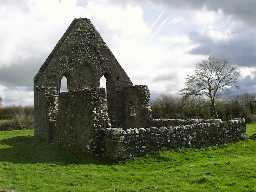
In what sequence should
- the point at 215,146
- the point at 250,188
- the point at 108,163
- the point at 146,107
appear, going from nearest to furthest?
the point at 250,188 → the point at 108,163 → the point at 215,146 → the point at 146,107

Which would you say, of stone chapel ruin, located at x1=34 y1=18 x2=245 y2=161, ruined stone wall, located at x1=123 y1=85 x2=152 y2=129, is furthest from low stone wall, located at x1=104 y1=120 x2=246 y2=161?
ruined stone wall, located at x1=123 y1=85 x2=152 y2=129

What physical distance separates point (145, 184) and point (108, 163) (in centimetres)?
552

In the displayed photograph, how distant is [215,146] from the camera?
A: 2650 centimetres

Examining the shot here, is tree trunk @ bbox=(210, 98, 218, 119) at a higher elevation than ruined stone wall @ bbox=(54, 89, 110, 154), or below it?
higher

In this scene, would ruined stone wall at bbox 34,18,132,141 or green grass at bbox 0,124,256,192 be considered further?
ruined stone wall at bbox 34,18,132,141

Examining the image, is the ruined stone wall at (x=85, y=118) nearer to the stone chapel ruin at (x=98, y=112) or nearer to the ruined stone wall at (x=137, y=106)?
the stone chapel ruin at (x=98, y=112)

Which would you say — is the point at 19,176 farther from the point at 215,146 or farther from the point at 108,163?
the point at 215,146

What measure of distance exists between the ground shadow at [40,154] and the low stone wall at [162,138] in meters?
1.15

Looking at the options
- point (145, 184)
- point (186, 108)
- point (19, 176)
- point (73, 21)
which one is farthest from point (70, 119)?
point (186, 108)

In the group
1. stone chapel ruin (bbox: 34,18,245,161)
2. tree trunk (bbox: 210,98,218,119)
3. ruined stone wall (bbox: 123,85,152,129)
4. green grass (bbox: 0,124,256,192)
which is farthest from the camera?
tree trunk (bbox: 210,98,218,119)

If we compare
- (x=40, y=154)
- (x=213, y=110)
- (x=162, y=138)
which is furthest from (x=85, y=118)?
(x=213, y=110)

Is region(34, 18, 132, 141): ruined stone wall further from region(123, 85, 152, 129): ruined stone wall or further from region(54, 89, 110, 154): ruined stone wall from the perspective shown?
region(54, 89, 110, 154): ruined stone wall

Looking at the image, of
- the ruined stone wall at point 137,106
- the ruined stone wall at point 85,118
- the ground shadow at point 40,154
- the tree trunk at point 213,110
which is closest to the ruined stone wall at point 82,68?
the ruined stone wall at point 137,106

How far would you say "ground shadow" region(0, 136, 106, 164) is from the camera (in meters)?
22.7
